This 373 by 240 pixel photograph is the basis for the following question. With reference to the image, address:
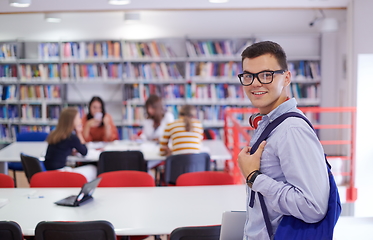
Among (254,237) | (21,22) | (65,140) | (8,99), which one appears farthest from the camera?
(8,99)

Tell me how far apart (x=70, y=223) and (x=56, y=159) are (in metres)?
2.07

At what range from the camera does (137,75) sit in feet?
22.3

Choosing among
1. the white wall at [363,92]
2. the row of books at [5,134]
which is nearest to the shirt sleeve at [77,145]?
the row of books at [5,134]

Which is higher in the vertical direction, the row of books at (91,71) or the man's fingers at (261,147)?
the row of books at (91,71)

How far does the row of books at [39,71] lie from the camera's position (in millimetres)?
6820

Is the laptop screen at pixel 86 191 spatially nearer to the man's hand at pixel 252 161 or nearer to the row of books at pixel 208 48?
the man's hand at pixel 252 161

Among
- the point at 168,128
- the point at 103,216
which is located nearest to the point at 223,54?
the point at 168,128

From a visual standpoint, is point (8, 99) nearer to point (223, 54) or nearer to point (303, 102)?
point (223, 54)

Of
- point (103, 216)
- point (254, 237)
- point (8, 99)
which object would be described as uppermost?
point (8, 99)

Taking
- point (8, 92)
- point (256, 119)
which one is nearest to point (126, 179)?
point (256, 119)

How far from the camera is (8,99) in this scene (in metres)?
6.66

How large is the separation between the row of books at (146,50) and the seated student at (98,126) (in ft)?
5.40

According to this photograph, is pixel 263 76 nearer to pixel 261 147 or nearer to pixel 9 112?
pixel 261 147

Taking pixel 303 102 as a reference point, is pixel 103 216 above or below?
below
